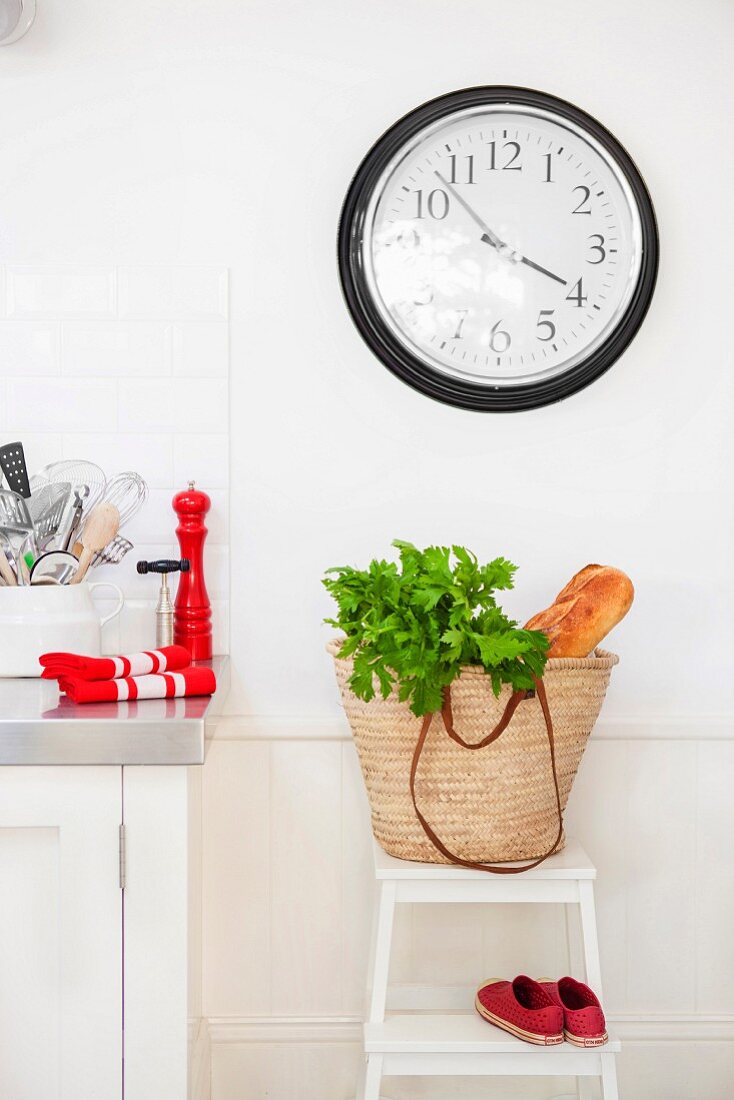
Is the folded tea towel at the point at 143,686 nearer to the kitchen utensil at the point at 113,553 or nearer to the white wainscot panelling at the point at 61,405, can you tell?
the kitchen utensil at the point at 113,553

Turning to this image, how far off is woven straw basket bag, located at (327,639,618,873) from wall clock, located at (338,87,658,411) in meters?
0.60

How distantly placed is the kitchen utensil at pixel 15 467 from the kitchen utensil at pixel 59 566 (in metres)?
0.14

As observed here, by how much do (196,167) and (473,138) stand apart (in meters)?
0.51

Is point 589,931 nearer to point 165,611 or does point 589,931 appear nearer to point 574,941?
point 574,941

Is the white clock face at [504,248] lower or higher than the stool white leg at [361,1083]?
higher

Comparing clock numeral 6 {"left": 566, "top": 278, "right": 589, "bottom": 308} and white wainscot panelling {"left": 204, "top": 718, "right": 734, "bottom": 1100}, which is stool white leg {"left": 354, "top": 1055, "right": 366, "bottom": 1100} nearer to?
white wainscot panelling {"left": 204, "top": 718, "right": 734, "bottom": 1100}

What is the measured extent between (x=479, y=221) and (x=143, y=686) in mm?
1024

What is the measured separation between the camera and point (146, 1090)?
56.4 inches

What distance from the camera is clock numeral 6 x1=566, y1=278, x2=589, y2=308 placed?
1890 millimetres

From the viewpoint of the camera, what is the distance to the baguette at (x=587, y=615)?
161 centimetres

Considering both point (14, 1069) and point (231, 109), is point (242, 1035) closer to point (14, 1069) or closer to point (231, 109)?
point (14, 1069)

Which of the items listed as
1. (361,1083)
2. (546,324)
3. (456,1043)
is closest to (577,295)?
(546,324)

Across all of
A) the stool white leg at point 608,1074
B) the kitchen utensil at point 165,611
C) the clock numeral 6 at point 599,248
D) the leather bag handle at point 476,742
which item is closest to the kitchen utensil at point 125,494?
the kitchen utensil at point 165,611

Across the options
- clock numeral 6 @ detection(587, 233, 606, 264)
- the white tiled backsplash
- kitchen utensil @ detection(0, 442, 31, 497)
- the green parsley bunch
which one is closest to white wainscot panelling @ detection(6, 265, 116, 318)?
the white tiled backsplash
